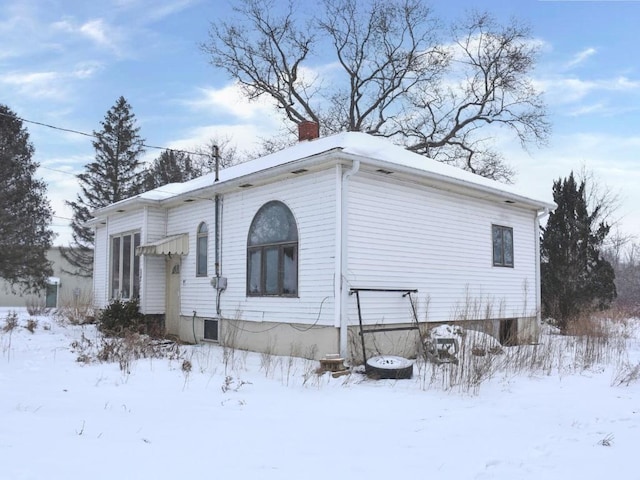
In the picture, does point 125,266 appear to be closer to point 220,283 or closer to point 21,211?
point 220,283

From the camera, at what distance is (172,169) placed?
35.8 m

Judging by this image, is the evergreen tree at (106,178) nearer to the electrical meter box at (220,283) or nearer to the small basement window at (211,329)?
the small basement window at (211,329)

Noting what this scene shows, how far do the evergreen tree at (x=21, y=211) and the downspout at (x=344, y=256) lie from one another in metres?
23.9

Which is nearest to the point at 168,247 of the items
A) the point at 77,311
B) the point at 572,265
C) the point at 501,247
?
the point at 77,311

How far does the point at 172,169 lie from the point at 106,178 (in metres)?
4.06

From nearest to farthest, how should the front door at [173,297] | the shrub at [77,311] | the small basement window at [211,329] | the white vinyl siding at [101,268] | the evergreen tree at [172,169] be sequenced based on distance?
the small basement window at [211,329], the front door at [173,297], the shrub at [77,311], the white vinyl siding at [101,268], the evergreen tree at [172,169]

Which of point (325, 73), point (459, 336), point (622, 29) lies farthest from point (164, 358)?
point (325, 73)

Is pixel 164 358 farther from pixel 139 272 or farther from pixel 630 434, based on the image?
pixel 630 434

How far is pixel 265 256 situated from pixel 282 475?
6850 millimetres

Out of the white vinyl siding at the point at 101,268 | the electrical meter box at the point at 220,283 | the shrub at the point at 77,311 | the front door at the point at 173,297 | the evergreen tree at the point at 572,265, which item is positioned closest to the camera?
the electrical meter box at the point at 220,283

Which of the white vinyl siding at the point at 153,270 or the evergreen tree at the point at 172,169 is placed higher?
the evergreen tree at the point at 172,169

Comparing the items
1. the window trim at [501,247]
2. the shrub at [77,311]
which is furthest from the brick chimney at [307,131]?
the shrub at [77,311]

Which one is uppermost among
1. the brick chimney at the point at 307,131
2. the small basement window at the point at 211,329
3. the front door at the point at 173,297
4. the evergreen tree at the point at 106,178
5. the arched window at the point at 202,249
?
the evergreen tree at the point at 106,178

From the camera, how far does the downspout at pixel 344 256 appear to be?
9188 mm
